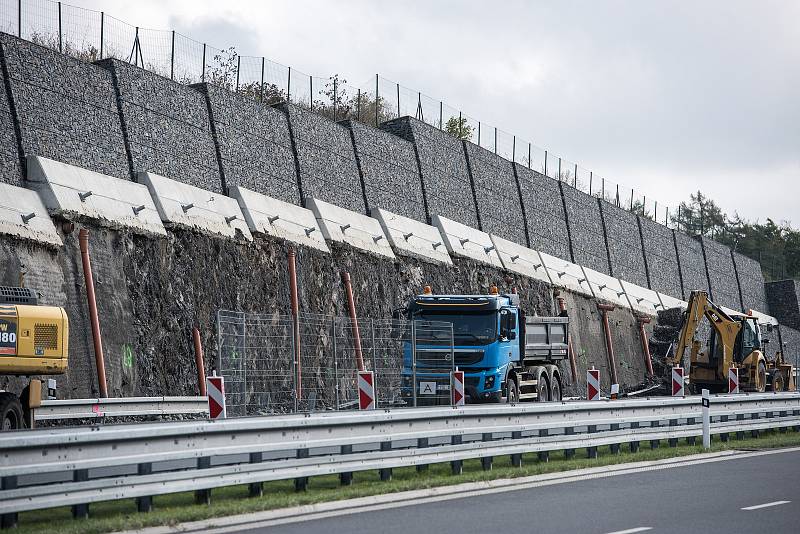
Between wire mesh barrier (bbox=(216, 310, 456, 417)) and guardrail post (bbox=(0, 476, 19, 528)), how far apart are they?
6.56 m

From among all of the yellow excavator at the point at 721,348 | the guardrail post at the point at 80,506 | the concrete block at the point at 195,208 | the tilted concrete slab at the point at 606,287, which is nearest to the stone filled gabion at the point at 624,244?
the tilted concrete slab at the point at 606,287

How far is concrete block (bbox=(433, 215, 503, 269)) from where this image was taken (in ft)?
133

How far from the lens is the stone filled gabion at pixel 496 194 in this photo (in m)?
45.4

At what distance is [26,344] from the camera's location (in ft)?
61.2

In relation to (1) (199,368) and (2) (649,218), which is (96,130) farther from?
(2) (649,218)

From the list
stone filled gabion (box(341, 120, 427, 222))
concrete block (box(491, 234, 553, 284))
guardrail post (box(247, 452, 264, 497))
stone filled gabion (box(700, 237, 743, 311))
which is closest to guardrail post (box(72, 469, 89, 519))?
guardrail post (box(247, 452, 264, 497))

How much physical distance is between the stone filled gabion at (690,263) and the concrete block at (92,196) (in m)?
44.0

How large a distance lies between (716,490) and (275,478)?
5552 mm

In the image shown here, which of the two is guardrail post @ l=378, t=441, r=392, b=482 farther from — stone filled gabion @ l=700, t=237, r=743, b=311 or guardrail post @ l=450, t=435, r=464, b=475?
stone filled gabion @ l=700, t=237, r=743, b=311

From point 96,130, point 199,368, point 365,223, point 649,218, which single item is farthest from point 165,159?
point 649,218

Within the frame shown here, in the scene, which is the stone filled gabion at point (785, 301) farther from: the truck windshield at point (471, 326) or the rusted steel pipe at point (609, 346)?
the truck windshield at point (471, 326)

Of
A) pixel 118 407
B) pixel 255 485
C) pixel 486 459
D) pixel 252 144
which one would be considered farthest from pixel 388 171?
pixel 255 485

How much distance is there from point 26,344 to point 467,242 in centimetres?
2480

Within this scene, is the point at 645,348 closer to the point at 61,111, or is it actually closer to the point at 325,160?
the point at 325,160
